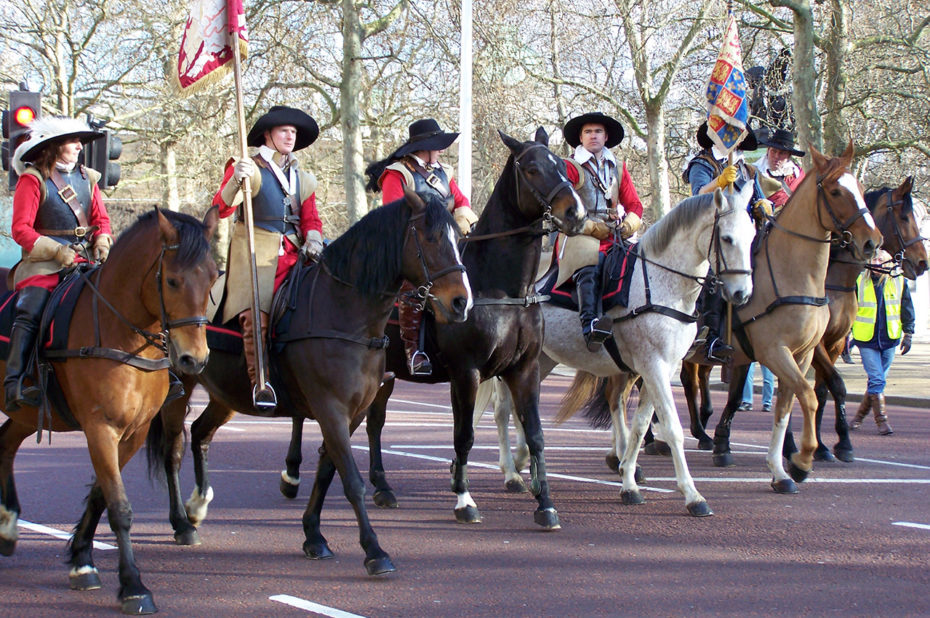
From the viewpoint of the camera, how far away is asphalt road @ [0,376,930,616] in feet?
19.1

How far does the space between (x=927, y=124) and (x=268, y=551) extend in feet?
63.1

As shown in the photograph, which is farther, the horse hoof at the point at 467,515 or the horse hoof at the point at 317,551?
the horse hoof at the point at 467,515

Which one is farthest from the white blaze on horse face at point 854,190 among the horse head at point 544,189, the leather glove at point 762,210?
the horse head at point 544,189

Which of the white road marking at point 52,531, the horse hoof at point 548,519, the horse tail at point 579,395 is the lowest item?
the white road marking at point 52,531

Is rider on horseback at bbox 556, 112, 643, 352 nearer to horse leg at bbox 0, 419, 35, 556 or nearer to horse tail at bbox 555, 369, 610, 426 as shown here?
horse tail at bbox 555, 369, 610, 426

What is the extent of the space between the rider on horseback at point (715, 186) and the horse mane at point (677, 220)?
2.08 feet

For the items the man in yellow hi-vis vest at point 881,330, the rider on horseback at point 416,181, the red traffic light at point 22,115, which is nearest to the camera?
the rider on horseback at point 416,181

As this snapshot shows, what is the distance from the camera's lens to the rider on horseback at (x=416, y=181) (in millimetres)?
8055

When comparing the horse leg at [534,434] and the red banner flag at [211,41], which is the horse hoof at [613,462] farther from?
the red banner flag at [211,41]

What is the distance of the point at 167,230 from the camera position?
561cm

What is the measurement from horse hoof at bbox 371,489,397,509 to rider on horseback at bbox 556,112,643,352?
6.65 ft

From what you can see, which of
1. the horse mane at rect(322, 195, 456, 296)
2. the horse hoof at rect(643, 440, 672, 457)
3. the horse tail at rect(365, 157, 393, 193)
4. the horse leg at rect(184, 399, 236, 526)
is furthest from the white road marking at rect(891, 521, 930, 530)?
the horse leg at rect(184, 399, 236, 526)

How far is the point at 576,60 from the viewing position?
2945 cm

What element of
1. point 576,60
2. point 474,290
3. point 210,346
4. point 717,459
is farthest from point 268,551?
point 576,60
